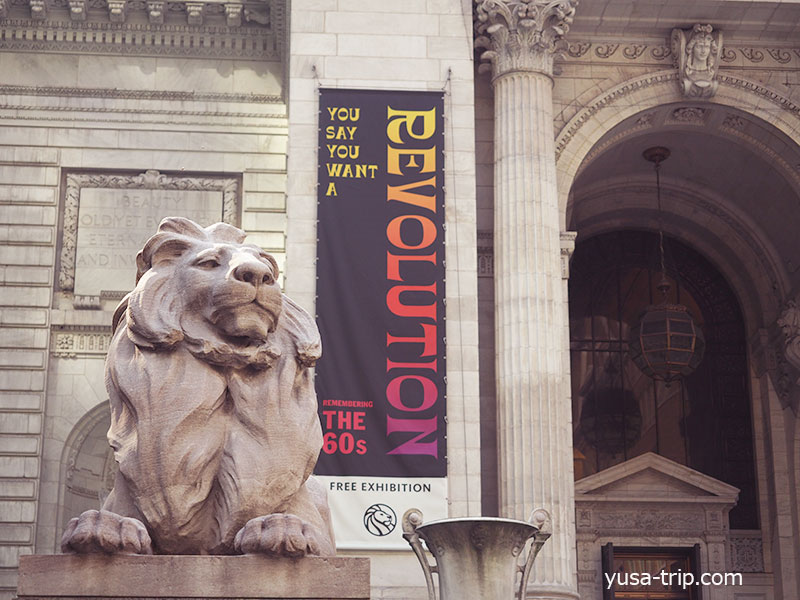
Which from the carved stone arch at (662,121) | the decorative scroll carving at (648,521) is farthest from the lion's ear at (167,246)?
the decorative scroll carving at (648,521)

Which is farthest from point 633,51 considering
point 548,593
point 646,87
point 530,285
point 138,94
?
point 548,593

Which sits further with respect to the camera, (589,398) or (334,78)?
(589,398)

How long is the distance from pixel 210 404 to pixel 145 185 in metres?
16.4

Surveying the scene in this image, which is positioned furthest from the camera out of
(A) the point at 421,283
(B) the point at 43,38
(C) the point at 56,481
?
(B) the point at 43,38

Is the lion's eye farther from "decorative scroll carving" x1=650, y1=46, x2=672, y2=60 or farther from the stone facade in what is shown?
"decorative scroll carving" x1=650, y1=46, x2=672, y2=60

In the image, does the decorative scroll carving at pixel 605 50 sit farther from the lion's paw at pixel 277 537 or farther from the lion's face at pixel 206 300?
the lion's paw at pixel 277 537

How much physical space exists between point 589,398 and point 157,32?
32.7 ft

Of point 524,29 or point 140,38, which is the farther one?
point 140,38

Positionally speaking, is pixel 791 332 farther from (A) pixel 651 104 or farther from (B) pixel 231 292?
(B) pixel 231 292

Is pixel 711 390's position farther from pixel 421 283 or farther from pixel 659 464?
pixel 421 283

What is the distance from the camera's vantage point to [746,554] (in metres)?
23.5

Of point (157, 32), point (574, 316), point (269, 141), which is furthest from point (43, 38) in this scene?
point (574, 316)

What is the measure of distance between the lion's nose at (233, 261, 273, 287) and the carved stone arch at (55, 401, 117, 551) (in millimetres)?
15176

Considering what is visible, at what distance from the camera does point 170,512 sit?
18.2 ft
